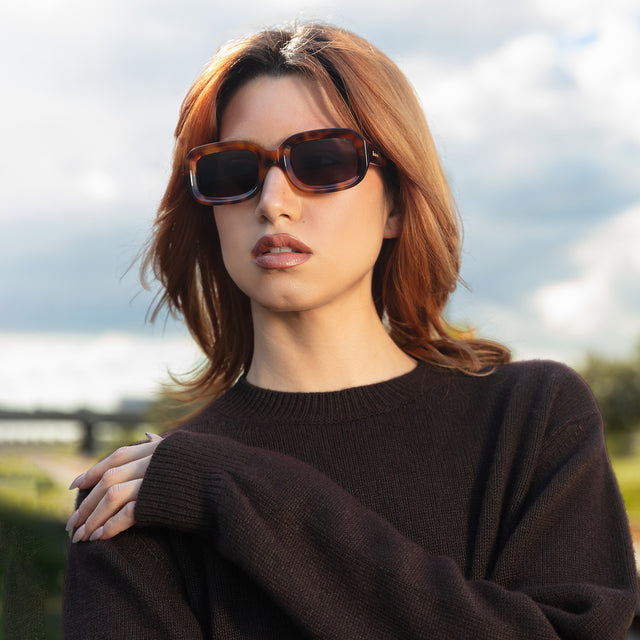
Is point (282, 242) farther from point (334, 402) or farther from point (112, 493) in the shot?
point (112, 493)

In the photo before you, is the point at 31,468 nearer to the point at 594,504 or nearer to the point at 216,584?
the point at 216,584

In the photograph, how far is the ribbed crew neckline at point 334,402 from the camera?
197cm

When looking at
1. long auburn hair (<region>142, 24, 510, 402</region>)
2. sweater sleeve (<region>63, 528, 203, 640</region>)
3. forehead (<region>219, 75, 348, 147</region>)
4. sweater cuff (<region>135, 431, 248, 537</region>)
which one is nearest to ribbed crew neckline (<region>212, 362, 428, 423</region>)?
long auburn hair (<region>142, 24, 510, 402</region>)

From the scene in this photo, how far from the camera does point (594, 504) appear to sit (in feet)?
5.98

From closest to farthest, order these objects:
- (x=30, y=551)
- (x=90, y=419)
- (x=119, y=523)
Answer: (x=119, y=523) → (x=30, y=551) → (x=90, y=419)

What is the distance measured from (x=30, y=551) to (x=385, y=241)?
1.33 meters

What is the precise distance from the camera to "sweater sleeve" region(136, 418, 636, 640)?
1.54m

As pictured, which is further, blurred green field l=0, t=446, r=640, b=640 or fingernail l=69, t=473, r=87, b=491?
blurred green field l=0, t=446, r=640, b=640

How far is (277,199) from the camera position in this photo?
1.85 meters

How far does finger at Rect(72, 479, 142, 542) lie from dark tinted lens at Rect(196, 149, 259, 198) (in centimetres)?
74

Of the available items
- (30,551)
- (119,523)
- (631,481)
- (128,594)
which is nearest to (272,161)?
(119,523)

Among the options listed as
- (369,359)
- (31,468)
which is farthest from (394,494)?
(31,468)

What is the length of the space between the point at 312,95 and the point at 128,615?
1.29 meters

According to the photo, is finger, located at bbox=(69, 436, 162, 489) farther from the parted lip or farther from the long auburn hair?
the long auburn hair
